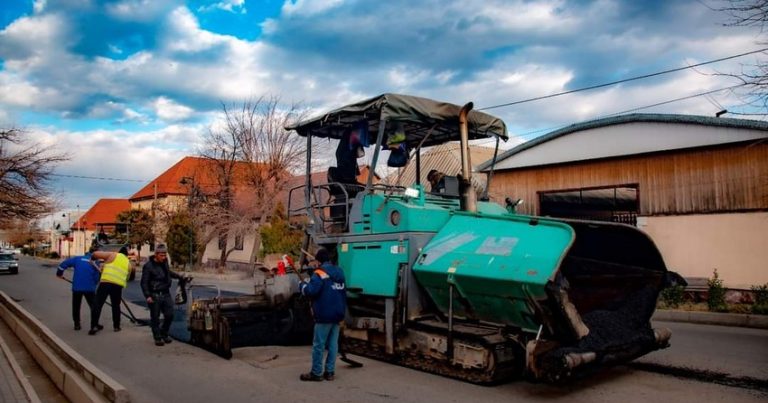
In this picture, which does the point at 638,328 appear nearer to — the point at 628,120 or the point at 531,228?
the point at 531,228

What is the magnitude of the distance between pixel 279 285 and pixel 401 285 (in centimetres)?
257

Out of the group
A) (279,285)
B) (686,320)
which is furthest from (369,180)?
(686,320)

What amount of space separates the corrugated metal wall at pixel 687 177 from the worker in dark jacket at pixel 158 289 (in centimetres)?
1243

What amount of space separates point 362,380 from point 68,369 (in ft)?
12.1

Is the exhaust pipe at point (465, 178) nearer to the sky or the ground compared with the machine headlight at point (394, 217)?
nearer to the sky

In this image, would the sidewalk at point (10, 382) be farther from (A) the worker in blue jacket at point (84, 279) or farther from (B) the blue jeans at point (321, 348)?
(B) the blue jeans at point (321, 348)

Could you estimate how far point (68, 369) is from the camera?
768 centimetres

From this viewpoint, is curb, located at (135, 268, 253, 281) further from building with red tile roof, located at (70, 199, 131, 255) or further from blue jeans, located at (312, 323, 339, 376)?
building with red tile roof, located at (70, 199, 131, 255)

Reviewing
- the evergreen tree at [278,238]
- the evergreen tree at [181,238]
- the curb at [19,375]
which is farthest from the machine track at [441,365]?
the evergreen tree at [181,238]

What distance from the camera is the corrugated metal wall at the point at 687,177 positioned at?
596 inches

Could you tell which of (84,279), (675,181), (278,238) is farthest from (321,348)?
(278,238)

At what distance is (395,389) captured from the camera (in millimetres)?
6746

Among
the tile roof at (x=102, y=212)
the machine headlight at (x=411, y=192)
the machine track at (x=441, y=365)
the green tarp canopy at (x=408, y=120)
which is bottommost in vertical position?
the machine track at (x=441, y=365)

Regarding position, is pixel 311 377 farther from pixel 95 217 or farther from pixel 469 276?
pixel 95 217
